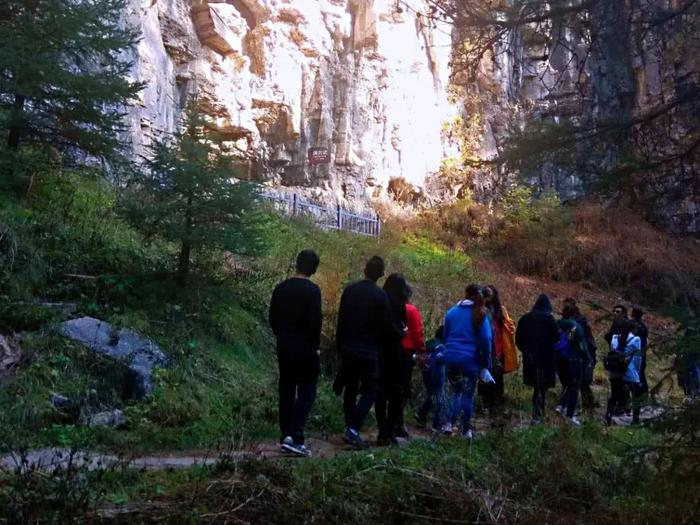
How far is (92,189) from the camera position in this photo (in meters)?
11.2

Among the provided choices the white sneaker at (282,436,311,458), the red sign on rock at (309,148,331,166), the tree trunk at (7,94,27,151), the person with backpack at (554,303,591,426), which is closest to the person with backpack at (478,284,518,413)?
the person with backpack at (554,303,591,426)

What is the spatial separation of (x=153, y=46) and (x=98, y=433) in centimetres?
1665

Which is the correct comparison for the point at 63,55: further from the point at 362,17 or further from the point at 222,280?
the point at 362,17

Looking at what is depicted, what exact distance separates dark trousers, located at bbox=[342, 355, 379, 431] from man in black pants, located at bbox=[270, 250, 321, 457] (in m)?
0.50

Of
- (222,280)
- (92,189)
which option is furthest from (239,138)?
(222,280)

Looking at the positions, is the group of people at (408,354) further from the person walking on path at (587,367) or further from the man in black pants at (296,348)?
the person walking on path at (587,367)

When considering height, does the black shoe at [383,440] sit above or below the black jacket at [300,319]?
below

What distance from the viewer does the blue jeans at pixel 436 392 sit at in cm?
754

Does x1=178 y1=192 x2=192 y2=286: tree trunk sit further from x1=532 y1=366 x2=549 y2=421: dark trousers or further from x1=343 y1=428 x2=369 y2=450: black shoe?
x1=532 y1=366 x2=549 y2=421: dark trousers

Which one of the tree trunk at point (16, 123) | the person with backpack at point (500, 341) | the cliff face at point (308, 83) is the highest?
the cliff face at point (308, 83)

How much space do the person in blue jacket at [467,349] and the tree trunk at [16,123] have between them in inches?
264

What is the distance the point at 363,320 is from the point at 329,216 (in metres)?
15.5

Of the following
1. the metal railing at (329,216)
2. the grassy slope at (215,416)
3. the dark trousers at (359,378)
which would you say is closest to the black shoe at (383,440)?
the dark trousers at (359,378)

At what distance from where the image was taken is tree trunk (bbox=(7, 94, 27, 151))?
9.32m
